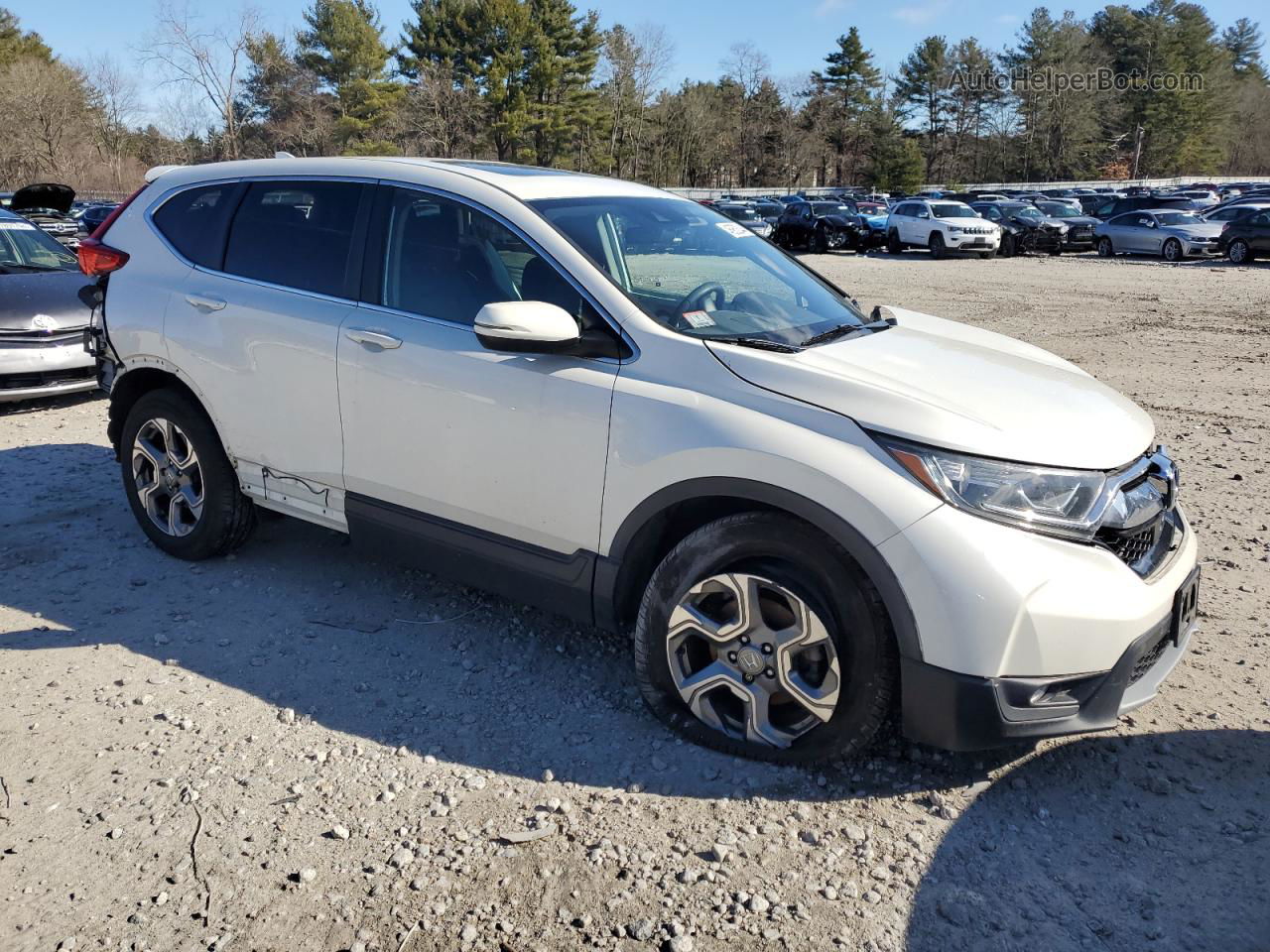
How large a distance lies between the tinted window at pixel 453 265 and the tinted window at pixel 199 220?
3.35 feet

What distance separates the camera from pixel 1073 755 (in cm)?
330

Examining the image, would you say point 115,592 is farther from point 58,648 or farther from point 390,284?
point 390,284

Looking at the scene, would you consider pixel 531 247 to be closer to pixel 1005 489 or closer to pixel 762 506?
pixel 762 506

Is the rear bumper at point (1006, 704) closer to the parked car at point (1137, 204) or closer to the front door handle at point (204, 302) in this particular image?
the front door handle at point (204, 302)

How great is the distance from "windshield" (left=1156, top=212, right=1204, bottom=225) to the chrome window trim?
91.9ft

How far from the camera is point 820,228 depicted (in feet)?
107

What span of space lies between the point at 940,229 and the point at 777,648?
28.7 m

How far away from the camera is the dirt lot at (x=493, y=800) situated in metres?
2.56

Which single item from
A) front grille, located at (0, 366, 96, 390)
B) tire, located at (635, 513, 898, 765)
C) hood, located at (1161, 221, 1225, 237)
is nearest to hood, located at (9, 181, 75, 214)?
front grille, located at (0, 366, 96, 390)

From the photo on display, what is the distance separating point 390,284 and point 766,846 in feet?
8.15

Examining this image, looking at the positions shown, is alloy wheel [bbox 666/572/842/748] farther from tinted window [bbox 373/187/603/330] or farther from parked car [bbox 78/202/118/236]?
parked car [bbox 78/202/118/236]

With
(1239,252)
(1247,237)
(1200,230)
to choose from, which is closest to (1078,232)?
(1200,230)

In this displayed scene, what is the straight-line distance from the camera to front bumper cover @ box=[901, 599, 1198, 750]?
2.75 m

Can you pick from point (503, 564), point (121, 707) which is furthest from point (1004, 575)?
point (121, 707)
